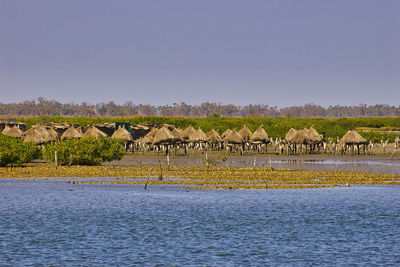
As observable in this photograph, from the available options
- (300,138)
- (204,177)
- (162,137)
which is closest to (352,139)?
(300,138)

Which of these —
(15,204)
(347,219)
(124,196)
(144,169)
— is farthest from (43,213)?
(144,169)

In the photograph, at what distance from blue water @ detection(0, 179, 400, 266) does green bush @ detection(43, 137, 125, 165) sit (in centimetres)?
1564

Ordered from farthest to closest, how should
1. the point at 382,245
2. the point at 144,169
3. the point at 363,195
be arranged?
1. the point at 144,169
2. the point at 363,195
3. the point at 382,245

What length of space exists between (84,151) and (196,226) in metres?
33.0

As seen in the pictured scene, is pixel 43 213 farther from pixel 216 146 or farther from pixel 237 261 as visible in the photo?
pixel 216 146

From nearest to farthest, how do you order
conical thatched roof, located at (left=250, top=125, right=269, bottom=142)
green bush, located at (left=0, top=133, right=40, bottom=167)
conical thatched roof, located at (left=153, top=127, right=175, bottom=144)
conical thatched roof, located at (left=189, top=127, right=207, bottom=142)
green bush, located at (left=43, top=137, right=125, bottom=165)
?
green bush, located at (left=0, top=133, right=40, bottom=167), green bush, located at (left=43, top=137, right=125, bottom=165), conical thatched roof, located at (left=153, top=127, right=175, bottom=144), conical thatched roof, located at (left=250, top=125, right=269, bottom=142), conical thatched roof, located at (left=189, top=127, right=207, bottom=142)

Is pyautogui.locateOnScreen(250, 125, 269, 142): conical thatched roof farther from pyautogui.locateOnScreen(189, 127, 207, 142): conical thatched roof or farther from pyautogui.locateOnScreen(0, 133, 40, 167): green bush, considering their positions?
pyautogui.locateOnScreen(0, 133, 40, 167): green bush

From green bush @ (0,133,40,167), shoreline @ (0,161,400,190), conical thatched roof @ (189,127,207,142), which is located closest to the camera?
shoreline @ (0,161,400,190)

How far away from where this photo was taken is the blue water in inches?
906

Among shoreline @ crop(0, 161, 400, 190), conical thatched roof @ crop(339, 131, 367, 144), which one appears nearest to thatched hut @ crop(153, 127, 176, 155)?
conical thatched roof @ crop(339, 131, 367, 144)

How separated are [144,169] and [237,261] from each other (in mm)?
37418

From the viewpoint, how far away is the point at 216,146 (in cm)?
10938

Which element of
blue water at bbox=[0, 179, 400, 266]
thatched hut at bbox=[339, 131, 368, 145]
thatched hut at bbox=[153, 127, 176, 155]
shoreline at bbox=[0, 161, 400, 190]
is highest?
thatched hut at bbox=[153, 127, 176, 155]

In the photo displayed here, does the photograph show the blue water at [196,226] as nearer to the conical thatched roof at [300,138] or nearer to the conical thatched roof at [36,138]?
the conical thatched roof at [36,138]
